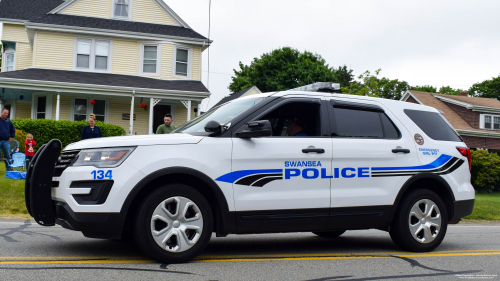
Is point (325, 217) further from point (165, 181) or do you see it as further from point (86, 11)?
point (86, 11)

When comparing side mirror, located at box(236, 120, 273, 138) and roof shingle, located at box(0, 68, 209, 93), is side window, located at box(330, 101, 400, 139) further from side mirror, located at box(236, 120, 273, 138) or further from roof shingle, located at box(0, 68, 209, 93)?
roof shingle, located at box(0, 68, 209, 93)

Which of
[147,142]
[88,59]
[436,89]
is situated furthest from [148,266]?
[436,89]

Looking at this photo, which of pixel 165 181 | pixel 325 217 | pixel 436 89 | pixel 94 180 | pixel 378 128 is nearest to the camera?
pixel 94 180

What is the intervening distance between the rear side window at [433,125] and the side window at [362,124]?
0.48 metres

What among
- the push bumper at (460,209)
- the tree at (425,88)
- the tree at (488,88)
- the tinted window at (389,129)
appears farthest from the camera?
the tree at (425,88)

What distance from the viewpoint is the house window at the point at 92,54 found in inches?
931

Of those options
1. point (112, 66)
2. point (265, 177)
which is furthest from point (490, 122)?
point (265, 177)

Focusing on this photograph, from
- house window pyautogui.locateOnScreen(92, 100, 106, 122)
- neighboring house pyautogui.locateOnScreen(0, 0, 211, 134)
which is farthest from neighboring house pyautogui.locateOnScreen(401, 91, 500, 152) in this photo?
house window pyautogui.locateOnScreen(92, 100, 106, 122)

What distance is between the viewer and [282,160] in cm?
522

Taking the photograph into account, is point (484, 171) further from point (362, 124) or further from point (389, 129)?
point (362, 124)

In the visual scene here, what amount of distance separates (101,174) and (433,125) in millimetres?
4511

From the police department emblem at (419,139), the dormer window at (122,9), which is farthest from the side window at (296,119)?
the dormer window at (122,9)

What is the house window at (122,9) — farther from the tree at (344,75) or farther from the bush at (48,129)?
the tree at (344,75)

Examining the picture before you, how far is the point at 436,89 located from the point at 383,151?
75335 mm
